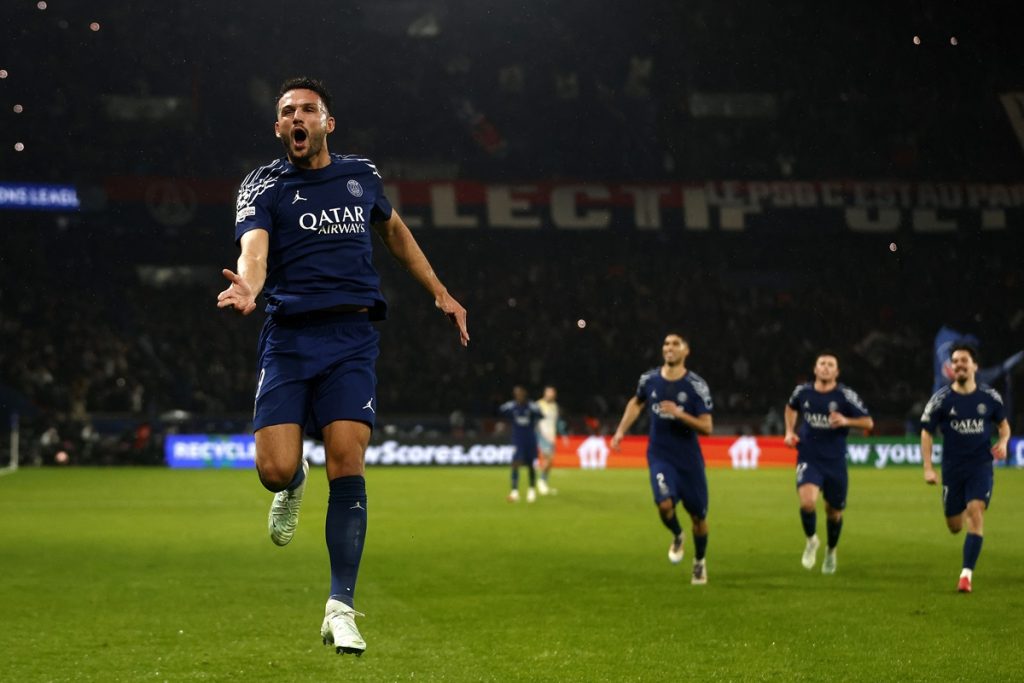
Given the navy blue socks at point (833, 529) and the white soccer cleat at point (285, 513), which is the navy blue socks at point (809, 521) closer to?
the navy blue socks at point (833, 529)

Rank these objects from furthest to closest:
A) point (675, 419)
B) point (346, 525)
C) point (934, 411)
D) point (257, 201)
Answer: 1. point (675, 419)
2. point (934, 411)
3. point (257, 201)
4. point (346, 525)

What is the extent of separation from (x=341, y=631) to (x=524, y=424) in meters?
19.1

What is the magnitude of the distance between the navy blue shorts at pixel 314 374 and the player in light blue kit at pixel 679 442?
728cm

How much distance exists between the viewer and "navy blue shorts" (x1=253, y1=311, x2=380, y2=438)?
570 cm

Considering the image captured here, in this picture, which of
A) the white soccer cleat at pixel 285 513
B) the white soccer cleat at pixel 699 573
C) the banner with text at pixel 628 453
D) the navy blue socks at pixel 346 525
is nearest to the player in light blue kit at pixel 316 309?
the navy blue socks at pixel 346 525

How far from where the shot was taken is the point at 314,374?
225 inches

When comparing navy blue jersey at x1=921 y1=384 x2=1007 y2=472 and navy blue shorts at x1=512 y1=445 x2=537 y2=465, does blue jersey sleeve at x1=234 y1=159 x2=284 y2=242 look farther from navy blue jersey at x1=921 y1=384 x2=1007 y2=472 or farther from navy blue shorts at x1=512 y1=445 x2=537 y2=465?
navy blue shorts at x1=512 y1=445 x2=537 y2=465

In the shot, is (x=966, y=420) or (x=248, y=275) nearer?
(x=248, y=275)

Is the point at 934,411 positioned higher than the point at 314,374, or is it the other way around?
the point at 314,374

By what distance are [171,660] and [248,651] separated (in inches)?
22.8

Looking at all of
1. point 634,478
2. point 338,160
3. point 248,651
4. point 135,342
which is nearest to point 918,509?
point 634,478

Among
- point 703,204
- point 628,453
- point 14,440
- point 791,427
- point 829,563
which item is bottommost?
point 829,563

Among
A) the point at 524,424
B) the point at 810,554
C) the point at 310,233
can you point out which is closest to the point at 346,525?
the point at 310,233

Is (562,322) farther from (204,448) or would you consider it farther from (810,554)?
(810,554)
